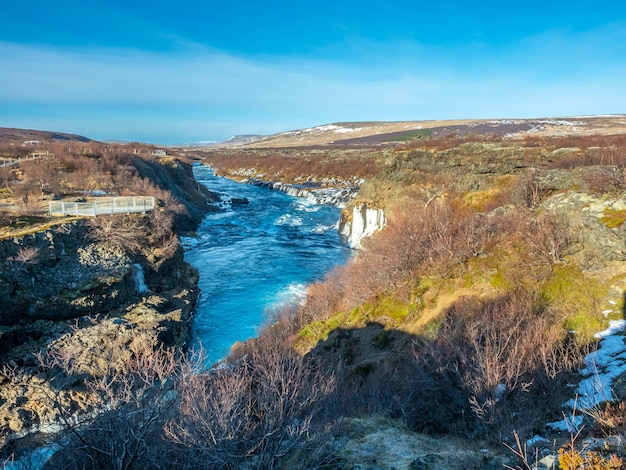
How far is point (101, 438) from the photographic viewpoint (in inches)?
244

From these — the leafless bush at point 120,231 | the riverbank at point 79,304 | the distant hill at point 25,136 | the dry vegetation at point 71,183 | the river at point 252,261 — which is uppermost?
the distant hill at point 25,136

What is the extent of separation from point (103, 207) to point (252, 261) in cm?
1208

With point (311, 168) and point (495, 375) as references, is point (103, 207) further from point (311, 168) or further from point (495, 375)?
point (311, 168)

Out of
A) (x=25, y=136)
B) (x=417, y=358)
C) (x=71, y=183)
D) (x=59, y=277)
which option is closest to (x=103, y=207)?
(x=59, y=277)

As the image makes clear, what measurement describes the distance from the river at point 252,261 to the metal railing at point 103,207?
21.2 feet

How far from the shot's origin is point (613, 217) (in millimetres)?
12352

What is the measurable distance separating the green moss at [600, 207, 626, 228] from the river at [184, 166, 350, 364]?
47.5 feet

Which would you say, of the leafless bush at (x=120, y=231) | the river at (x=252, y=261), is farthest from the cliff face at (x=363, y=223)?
the leafless bush at (x=120, y=231)

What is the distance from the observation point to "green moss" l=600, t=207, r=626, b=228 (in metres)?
12.0

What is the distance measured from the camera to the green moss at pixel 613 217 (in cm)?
1202

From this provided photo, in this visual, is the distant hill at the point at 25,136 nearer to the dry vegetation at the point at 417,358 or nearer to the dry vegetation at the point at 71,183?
the dry vegetation at the point at 71,183

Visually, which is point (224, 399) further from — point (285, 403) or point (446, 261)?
point (446, 261)

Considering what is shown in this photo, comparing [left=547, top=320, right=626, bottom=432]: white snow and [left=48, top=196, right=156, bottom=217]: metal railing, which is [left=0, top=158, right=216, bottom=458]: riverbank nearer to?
[left=48, top=196, right=156, bottom=217]: metal railing

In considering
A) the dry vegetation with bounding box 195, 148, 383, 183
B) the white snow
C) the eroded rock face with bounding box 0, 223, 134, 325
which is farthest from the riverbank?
the dry vegetation with bounding box 195, 148, 383, 183
